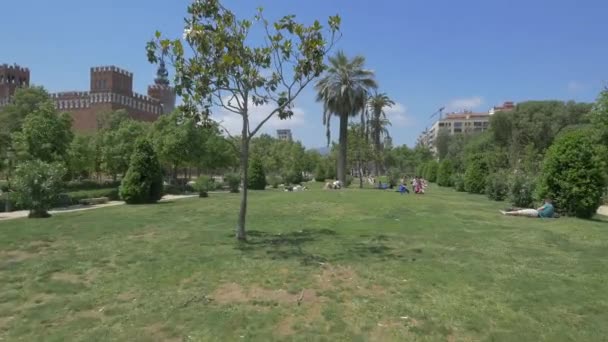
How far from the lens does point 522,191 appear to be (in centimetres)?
1825

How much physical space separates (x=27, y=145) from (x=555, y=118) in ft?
207

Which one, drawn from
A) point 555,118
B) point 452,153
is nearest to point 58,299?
point 555,118

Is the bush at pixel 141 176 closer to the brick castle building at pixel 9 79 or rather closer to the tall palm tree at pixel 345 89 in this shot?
the tall palm tree at pixel 345 89

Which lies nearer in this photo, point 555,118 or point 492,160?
point 492,160

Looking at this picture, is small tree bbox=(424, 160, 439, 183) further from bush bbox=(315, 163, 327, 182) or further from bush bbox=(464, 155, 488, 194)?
bush bbox=(464, 155, 488, 194)

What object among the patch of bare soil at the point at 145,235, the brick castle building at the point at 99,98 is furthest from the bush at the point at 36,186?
A: the brick castle building at the point at 99,98

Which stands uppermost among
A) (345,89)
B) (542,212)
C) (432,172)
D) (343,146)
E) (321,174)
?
(345,89)

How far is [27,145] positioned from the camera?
25812 millimetres

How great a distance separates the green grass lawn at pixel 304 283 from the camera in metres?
5.37

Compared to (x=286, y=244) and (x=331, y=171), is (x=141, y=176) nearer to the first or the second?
(x=286, y=244)

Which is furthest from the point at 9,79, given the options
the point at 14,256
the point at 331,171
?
the point at 14,256

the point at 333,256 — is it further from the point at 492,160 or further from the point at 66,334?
the point at 492,160

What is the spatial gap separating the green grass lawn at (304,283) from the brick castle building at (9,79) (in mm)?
88024

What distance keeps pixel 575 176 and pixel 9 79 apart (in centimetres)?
9780
